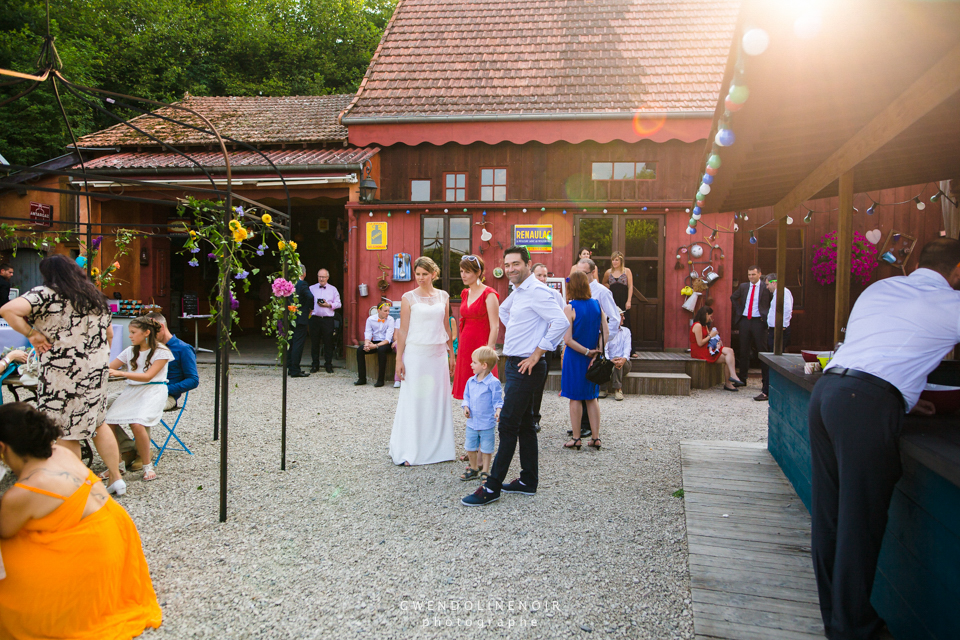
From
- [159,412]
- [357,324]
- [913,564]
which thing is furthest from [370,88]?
[913,564]

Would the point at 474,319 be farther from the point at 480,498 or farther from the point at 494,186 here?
the point at 494,186

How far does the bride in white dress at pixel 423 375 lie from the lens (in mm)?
5031

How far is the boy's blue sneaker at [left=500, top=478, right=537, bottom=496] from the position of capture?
437 centimetres

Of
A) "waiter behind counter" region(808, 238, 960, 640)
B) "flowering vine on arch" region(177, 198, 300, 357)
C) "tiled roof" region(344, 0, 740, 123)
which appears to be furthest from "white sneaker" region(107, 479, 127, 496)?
"tiled roof" region(344, 0, 740, 123)

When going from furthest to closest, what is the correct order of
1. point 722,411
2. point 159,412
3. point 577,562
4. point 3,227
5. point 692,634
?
point 722,411 < point 3,227 < point 159,412 < point 577,562 < point 692,634

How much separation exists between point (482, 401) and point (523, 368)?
0.58 metres

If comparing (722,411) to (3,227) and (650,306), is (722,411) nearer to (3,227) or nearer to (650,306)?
(650,306)

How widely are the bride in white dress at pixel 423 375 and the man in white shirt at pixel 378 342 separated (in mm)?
4431

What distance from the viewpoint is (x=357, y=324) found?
1121 cm

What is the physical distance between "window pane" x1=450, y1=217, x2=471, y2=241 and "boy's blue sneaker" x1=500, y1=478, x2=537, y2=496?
7.04 meters

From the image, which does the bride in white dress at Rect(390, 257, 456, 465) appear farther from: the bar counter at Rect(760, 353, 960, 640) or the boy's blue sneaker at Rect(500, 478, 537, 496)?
the bar counter at Rect(760, 353, 960, 640)

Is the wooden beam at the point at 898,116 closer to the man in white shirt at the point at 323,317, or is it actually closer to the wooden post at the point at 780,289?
the wooden post at the point at 780,289

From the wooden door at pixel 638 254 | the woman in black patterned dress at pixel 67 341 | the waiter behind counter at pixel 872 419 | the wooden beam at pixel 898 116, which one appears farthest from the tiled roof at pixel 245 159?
the waiter behind counter at pixel 872 419

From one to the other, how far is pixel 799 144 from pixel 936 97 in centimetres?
147
